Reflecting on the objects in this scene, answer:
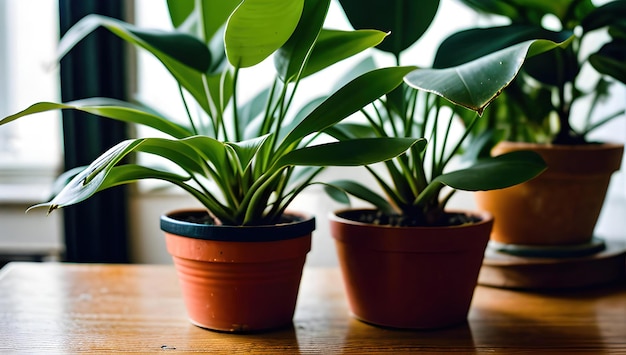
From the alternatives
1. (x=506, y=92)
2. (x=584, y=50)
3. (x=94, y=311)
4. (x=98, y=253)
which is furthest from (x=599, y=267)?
(x=98, y=253)

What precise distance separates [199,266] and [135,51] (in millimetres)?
856

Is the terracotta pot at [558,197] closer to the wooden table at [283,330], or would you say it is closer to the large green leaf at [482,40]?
the wooden table at [283,330]

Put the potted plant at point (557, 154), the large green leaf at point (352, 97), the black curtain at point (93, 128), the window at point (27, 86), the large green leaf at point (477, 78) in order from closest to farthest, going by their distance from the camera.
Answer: the large green leaf at point (477, 78), the large green leaf at point (352, 97), the potted plant at point (557, 154), the black curtain at point (93, 128), the window at point (27, 86)

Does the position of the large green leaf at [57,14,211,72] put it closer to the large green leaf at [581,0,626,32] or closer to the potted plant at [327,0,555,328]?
the potted plant at [327,0,555,328]

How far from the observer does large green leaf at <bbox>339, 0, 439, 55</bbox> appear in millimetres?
854

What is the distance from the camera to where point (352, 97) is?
2.52 ft

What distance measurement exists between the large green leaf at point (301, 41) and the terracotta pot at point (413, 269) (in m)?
0.22

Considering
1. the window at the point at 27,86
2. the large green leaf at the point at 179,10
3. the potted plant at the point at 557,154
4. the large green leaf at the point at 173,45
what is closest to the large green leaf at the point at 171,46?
the large green leaf at the point at 173,45

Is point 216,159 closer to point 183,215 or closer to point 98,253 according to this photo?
point 183,215

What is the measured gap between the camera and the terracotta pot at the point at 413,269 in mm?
839

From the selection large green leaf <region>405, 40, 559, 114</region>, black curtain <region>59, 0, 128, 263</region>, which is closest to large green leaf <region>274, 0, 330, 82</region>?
large green leaf <region>405, 40, 559, 114</region>

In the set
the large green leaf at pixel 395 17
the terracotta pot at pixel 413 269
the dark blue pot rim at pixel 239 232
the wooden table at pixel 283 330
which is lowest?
the wooden table at pixel 283 330

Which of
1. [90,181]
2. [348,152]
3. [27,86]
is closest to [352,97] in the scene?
[348,152]

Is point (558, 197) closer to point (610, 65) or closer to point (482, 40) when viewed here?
point (610, 65)
